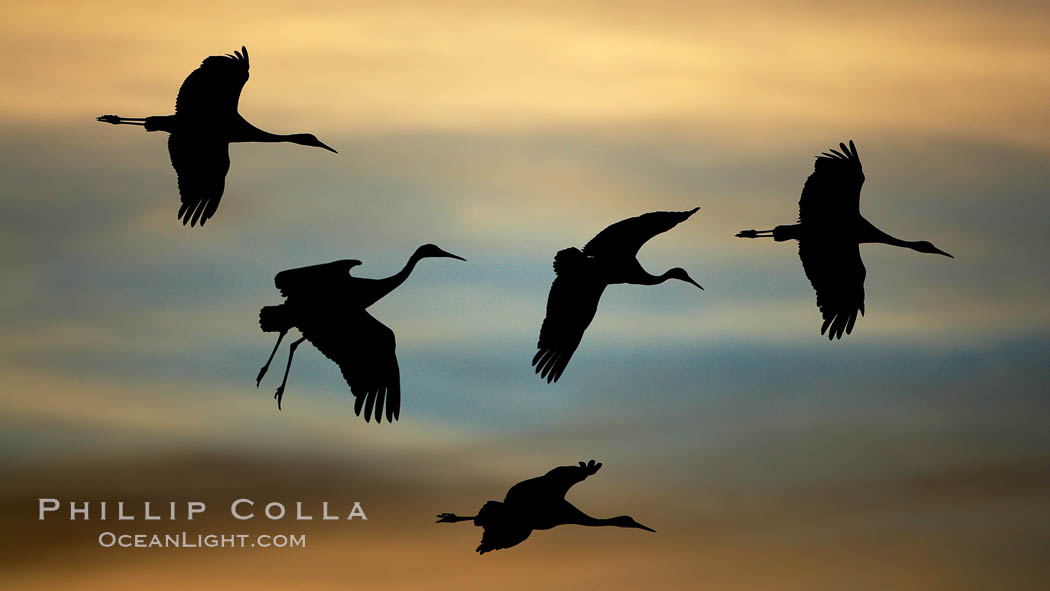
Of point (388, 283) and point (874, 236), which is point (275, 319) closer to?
point (388, 283)

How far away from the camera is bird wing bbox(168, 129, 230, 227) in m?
32.3

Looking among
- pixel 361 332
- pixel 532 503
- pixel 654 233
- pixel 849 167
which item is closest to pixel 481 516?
pixel 532 503

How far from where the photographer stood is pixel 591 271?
33344 millimetres

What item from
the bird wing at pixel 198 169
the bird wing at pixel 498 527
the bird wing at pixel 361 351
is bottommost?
the bird wing at pixel 498 527

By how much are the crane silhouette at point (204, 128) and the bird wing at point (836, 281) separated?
958 cm

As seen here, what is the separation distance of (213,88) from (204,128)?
2.54ft

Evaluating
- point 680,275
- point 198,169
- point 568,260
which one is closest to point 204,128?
point 198,169

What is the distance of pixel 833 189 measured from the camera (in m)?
33.6

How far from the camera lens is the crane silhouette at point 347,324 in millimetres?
31250

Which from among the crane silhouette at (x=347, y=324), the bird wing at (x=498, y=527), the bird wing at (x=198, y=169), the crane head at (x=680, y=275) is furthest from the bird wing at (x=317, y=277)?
the crane head at (x=680, y=275)

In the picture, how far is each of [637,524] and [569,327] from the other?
3.38 meters

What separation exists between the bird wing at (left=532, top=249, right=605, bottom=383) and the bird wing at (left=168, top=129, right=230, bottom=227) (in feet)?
18.0

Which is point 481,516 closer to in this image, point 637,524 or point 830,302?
point 637,524

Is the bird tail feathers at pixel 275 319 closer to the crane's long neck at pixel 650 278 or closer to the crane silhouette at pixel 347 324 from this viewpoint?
the crane silhouette at pixel 347 324
